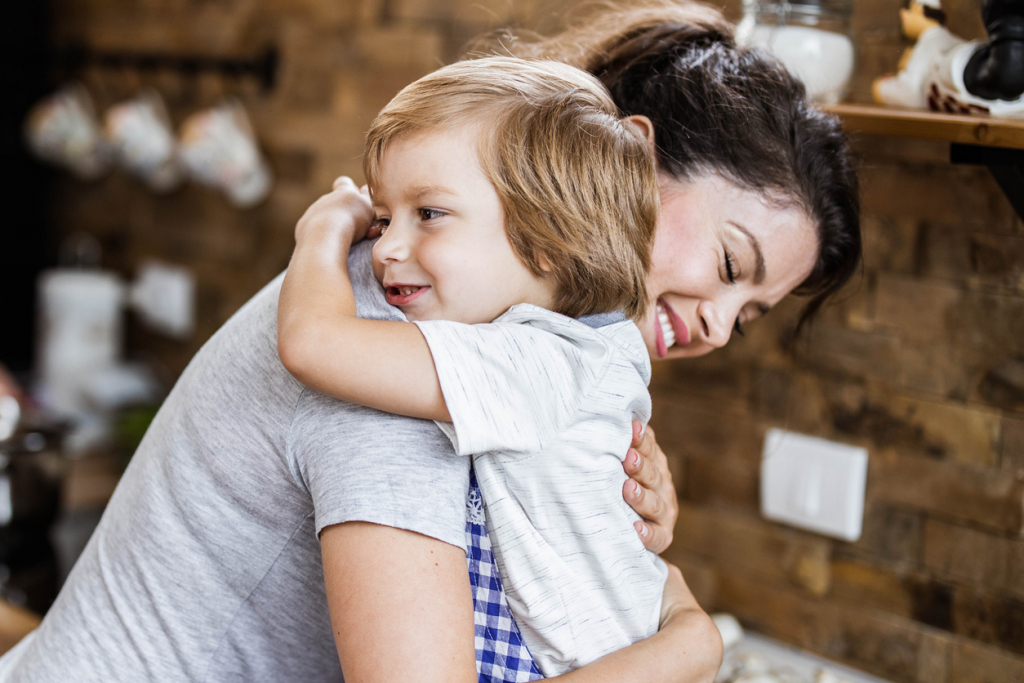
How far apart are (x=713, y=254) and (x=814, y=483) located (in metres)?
0.54

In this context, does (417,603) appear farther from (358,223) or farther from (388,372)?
(358,223)

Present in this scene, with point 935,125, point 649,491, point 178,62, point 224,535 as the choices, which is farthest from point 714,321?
point 178,62

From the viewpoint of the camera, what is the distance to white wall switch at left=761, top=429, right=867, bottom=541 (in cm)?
130

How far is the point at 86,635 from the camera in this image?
0.86 metres

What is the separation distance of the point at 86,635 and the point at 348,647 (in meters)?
0.35

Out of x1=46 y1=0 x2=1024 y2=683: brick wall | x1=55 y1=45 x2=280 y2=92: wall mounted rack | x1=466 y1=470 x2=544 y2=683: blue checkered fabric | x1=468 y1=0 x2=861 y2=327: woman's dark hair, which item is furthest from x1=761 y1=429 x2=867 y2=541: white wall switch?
x1=55 y1=45 x2=280 y2=92: wall mounted rack

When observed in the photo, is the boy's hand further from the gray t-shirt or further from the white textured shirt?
the white textured shirt

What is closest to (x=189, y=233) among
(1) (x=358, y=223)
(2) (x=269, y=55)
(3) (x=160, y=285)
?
(3) (x=160, y=285)

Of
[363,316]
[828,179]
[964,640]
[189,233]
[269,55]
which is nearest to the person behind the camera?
[363,316]

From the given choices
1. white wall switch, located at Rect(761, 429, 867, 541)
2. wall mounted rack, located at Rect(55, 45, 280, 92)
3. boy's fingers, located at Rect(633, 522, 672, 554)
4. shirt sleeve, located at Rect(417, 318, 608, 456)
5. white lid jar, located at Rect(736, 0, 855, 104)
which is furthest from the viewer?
wall mounted rack, located at Rect(55, 45, 280, 92)

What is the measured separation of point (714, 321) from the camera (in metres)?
0.97

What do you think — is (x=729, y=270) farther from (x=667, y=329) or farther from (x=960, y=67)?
(x=960, y=67)

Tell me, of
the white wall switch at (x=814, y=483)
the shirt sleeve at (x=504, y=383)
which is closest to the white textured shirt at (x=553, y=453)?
the shirt sleeve at (x=504, y=383)

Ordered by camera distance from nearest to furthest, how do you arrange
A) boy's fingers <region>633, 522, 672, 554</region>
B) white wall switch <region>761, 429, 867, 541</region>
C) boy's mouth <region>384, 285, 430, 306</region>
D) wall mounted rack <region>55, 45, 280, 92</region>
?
1. boy's mouth <region>384, 285, 430, 306</region>
2. boy's fingers <region>633, 522, 672, 554</region>
3. white wall switch <region>761, 429, 867, 541</region>
4. wall mounted rack <region>55, 45, 280, 92</region>
